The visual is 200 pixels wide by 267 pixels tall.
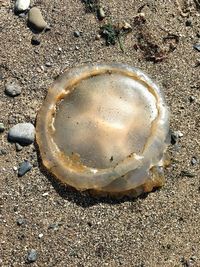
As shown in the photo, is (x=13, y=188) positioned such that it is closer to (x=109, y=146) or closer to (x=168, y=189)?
(x=109, y=146)

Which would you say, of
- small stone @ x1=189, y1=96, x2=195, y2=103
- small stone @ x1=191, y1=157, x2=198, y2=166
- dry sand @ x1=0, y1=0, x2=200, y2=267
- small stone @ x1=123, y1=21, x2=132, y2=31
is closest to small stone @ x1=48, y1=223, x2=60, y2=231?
dry sand @ x1=0, y1=0, x2=200, y2=267

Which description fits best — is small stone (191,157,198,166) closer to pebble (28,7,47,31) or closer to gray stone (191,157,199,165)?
gray stone (191,157,199,165)

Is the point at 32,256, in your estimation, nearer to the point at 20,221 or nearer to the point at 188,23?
the point at 20,221

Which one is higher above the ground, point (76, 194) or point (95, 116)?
point (95, 116)

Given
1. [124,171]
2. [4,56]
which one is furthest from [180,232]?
[4,56]

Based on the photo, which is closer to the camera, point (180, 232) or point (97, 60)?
point (180, 232)

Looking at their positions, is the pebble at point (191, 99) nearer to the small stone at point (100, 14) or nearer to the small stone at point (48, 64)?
the small stone at point (100, 14)
